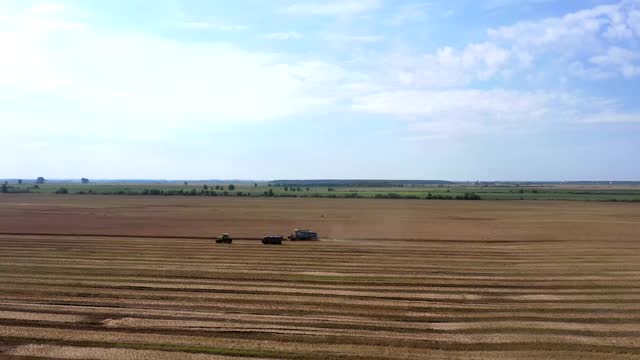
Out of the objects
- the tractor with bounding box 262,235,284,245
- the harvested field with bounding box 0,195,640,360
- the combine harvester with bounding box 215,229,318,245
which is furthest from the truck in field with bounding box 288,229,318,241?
the tractor with bounding box 262,235,284,245

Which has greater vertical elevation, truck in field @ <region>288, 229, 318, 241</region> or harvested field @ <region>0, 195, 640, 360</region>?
truck in field @ <region>288, 229, 318, 241</region>

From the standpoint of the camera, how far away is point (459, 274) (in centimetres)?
3170

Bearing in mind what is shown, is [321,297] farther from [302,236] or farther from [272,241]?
[302,236]

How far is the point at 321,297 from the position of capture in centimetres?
→ 2512

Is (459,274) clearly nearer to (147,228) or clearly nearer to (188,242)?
(188,242)

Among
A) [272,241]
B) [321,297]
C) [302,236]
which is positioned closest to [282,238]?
[272,241]

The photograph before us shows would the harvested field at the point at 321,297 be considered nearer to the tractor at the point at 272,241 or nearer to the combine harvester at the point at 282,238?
the combine harvester at the point at 282,238

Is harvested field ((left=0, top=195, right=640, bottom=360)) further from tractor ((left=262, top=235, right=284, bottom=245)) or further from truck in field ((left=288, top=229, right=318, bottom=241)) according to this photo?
truck in field ((left=288, top=229, right=318, bottom=241))

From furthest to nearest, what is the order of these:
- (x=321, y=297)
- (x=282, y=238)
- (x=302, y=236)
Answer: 1. (x=302, y=236)
2. (x=282, y=238)
3. (x=321, y=297)

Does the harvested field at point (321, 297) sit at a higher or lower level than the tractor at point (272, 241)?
lower

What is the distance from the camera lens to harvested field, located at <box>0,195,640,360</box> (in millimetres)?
18156

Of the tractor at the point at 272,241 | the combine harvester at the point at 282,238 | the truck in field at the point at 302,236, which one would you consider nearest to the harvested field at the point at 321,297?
the combine harvester at the point at 282,238

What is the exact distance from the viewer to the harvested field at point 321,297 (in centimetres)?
1816

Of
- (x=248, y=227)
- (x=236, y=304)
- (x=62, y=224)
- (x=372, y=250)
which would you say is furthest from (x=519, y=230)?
(x=62, y=224)
